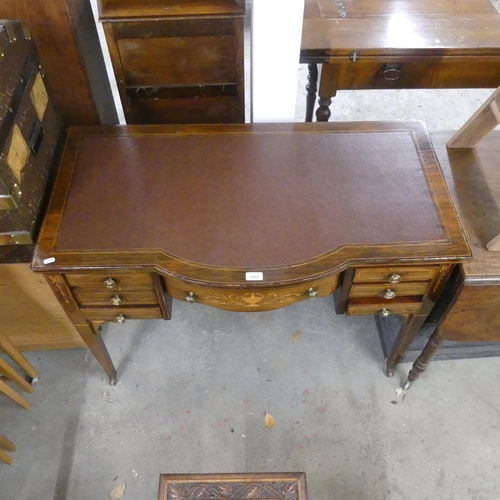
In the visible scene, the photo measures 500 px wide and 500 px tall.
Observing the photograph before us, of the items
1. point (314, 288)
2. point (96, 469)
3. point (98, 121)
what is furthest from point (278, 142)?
point (96, 469)

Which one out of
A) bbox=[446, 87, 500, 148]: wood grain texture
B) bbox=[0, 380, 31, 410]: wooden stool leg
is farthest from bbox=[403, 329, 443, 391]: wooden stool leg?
bbox=[0, 380, 31, 410]: wooden stool leg

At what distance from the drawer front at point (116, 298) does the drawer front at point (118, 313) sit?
0.03m

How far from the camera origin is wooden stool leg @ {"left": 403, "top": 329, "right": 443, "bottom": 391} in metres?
1.55

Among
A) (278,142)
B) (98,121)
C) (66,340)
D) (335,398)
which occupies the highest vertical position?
(98,121)

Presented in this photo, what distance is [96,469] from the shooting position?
1.64 metres

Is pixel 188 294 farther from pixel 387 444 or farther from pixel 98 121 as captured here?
pixel 387 444

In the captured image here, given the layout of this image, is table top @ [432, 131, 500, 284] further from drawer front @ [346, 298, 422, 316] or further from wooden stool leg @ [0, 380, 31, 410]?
wooden stool leg @ [0, 380, 31, 410]

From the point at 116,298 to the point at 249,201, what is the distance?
18.1 inches

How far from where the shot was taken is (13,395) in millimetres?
1652

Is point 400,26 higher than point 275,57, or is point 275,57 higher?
point 400,26

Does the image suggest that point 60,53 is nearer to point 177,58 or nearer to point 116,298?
point 177,58

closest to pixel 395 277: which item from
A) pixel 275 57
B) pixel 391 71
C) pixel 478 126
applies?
A: pixel 478 126

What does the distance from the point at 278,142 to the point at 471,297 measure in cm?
72

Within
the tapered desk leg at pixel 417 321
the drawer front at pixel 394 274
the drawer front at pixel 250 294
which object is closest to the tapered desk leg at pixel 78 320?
the drawer front at pixel 250 294
